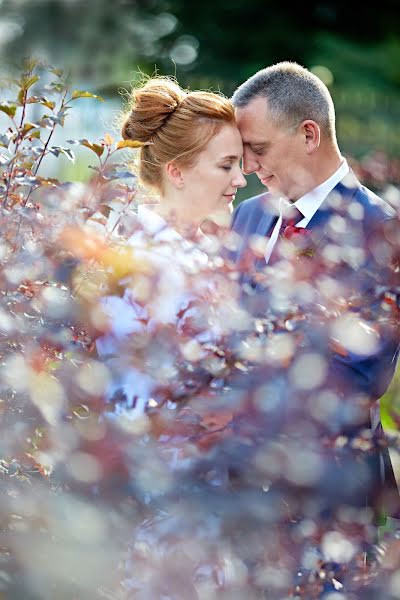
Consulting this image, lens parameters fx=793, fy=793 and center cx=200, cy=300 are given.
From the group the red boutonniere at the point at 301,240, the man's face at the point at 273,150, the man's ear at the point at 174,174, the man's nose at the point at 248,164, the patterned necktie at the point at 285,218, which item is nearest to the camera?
the red boutonniere at the point at 301,240

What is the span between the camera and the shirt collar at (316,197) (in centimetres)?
293

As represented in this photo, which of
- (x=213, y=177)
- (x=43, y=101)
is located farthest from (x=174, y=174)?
(x=43, y=101)

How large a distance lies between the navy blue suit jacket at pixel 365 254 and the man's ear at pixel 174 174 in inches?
13.1

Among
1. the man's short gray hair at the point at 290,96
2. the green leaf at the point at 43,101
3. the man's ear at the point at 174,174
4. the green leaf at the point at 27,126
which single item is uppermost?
the green leaf at the point at 43,101

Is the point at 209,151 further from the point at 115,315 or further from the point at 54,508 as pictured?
the point at 54,508

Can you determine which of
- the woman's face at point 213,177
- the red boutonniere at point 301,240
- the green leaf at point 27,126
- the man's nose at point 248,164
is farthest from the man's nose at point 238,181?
the green leaf at point 27,126

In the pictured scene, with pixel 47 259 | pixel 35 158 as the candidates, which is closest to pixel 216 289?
pixel 47 259

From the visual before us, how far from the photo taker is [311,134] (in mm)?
3115

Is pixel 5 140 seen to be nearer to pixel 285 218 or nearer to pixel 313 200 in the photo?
pixel 285 218

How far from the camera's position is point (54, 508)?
168 cm

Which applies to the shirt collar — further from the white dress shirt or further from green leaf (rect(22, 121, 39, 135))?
green leaf (rect(22, 121, 39, 135))

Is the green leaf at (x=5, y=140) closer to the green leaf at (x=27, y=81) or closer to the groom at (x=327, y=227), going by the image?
the green leaf at (x=27, y=81)

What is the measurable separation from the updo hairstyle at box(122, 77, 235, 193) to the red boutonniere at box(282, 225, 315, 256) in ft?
2.63

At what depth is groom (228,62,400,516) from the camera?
5.35 feet
